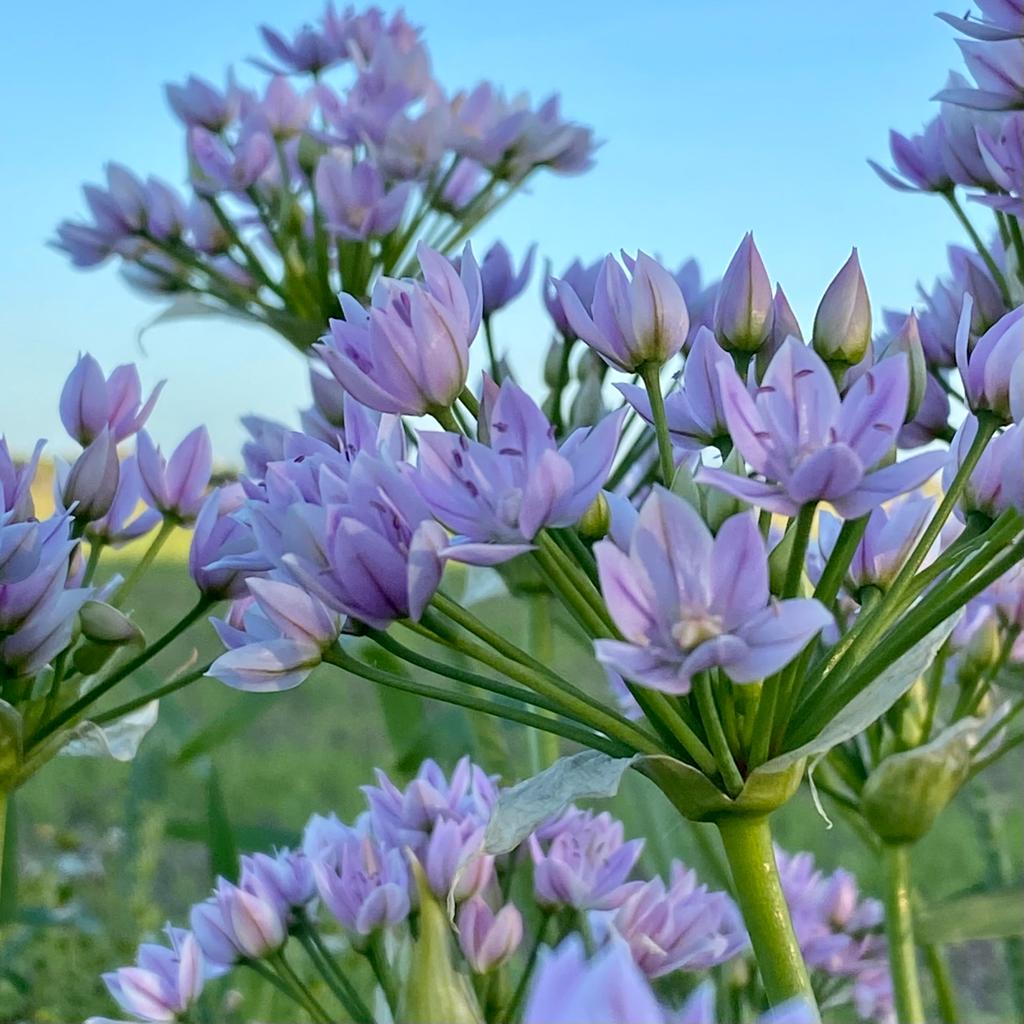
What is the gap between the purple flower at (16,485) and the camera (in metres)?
0.56

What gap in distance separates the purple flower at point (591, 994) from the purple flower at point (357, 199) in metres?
0.85

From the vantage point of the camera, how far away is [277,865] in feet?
1.94

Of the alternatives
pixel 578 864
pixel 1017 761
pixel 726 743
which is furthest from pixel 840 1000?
pixel 1017 761

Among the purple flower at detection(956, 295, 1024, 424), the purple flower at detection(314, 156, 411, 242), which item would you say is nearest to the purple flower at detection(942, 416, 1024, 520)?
the purple flower at detection(956, 295, 1024, 424)

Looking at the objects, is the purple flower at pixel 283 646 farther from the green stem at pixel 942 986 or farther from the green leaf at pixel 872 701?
the green stem at pixel 942 986

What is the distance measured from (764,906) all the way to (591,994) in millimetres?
266

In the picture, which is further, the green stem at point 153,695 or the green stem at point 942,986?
the green stem at point 942,986

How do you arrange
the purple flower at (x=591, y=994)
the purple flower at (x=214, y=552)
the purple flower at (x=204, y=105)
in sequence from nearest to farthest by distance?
the purple flower at (x=591, y=994)
the purple flower at (x=214, y=552)
the purple flower at (x=204, y=105)

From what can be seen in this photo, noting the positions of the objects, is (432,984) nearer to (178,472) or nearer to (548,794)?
(548,794)

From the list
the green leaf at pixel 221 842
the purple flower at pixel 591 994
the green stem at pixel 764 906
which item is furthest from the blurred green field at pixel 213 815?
the purple flower at pixel 591 994

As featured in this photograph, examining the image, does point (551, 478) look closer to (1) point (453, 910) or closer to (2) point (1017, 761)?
(1) point (453, 910)

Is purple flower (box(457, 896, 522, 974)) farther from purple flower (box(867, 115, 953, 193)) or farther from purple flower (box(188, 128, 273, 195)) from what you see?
purple flower (box(188, 128, 273, 195))

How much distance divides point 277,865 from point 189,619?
0.12m

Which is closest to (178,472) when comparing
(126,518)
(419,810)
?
(126,518)
